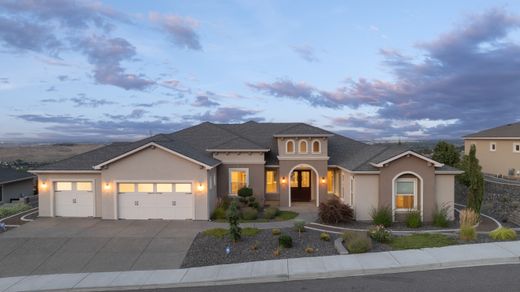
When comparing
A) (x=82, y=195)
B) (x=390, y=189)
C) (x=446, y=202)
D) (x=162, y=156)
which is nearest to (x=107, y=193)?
(x=82, y=195)

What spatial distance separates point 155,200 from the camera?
19.3 metres

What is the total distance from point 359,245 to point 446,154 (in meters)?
24.7

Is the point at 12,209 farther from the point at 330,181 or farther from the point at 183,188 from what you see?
the point at 330,181

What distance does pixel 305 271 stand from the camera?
10.7 metres

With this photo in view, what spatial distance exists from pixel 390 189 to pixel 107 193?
15.1 m

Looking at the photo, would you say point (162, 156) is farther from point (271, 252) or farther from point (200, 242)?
point (271, 252)

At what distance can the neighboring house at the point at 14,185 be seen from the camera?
2755 cm

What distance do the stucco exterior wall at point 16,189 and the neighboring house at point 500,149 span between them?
43.2 metres

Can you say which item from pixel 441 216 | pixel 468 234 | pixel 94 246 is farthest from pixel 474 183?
pixel 94 246

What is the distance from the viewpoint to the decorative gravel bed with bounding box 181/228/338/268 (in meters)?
12.3

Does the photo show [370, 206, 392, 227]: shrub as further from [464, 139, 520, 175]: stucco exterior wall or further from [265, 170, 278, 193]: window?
[464, 139, 520, 175]: stucco exterior wall

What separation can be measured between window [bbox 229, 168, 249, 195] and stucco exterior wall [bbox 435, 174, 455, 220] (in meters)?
11.2

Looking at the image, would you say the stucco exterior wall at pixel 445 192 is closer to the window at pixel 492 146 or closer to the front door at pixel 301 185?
the front door at pixel 301 185

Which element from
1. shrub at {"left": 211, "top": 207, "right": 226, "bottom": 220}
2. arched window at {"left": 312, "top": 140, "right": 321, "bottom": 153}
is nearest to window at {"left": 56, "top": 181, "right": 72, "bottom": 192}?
shrub at {"left": 211, "top": 207, "right": 226, "bottom": 220}
